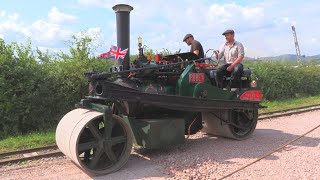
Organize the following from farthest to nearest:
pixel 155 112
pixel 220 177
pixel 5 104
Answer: pixel 5 104
pixel 155 112
pixel 220 177

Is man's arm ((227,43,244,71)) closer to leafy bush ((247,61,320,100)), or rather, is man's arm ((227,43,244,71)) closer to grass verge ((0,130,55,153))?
grass verge ((0,130,55,153))

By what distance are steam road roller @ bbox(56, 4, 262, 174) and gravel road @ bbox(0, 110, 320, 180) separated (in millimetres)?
275

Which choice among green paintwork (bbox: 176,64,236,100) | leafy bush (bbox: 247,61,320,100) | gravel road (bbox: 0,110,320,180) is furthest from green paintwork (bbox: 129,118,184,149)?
leafy bush (bbox: 247,61,320,100)

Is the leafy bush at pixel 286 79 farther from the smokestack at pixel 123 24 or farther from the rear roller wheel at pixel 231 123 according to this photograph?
the smokestack at pixel 123 24

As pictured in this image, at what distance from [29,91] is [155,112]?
4143 millimetres

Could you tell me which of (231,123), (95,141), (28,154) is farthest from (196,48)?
(28,154)

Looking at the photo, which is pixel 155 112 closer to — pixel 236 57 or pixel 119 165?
pixel 119 165

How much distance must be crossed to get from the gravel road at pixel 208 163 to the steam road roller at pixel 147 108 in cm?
28

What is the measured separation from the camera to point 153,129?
6.33m

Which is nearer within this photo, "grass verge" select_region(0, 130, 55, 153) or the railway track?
the railway track

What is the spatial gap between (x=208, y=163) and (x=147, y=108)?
148cm

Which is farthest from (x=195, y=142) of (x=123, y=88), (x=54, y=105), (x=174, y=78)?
(x=54, y=105)

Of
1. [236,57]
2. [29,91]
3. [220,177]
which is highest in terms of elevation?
[236,57]

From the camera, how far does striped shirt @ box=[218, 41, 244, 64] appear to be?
7.78m
